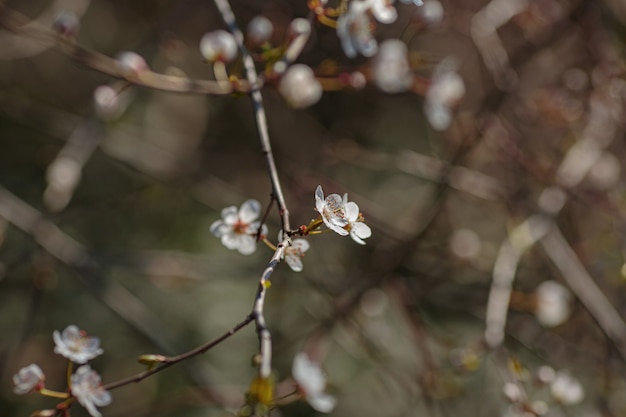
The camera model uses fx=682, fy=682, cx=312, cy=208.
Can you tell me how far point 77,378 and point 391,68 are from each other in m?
1.03

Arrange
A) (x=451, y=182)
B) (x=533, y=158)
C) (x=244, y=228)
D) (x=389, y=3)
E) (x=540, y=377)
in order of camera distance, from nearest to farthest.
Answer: (x=244, y=228)
(x=389, y=3)
(x=540, y=377)
(x=451, y=182)
(x=533, y=158)

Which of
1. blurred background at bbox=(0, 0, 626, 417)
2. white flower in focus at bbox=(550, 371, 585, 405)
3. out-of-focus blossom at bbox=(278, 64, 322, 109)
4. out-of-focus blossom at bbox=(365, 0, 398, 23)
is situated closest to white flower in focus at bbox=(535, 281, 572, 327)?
blurred background at bbox=(0, 0, 626, 417)

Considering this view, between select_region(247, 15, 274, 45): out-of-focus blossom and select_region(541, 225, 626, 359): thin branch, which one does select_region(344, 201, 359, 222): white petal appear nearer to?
select_region(247, 15, 274, 45): out-of-focus blossom

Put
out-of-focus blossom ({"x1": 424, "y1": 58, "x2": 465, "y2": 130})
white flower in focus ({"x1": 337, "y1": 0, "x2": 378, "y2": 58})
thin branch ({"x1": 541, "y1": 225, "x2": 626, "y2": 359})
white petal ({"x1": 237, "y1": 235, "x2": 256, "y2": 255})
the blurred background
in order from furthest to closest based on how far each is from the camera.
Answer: the blurred background < out-of-focus blossom ({"x1": 424, "y1": 58, "x2": 465, "y2": 130}) < thin branch ({"x1": 541, "y1": 225, "x2": 626, "y2": 359}) < white flower in focus ({"x1": 337, "y1": 0, "x2": 378, "y2": 58}) < white petal ({"x1": 237, "y1": 235, "x2": 256, "y2": 255})

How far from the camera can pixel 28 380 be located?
3.29 ft

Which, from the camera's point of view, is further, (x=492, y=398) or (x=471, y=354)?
(x=492, y=398)

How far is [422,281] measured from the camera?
2.31 meters

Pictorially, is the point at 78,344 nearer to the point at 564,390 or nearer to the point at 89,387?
the point at 89,387

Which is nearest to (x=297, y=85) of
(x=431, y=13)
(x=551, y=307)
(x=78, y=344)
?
(x=431, y=13)

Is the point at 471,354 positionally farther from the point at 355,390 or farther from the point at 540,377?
the point at 355,390

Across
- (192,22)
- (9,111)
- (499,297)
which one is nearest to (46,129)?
(9,111)

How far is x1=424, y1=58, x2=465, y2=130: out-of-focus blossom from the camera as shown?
1.72m

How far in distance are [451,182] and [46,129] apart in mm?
1295

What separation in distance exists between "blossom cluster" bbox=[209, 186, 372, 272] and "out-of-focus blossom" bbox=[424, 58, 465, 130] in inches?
30.9
